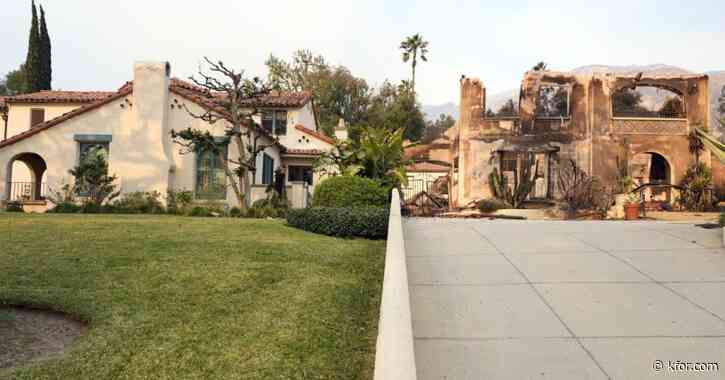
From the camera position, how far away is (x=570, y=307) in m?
4.50

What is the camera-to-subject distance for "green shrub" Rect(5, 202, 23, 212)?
18.4 metres

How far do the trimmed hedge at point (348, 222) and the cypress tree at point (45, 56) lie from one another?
3137cm

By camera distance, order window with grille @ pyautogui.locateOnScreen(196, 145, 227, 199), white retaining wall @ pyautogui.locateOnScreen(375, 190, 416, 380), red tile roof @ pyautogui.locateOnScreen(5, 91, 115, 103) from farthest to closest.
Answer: red tile roof @ pyautogui.locateOnScreen(5, 91, 115, 103) < window with grille @ pyautogui.locateOnScreen(196, 145, 227, 199) < white retaining wall @ pyautogui.locateOnScreen(375, 190, 416, 380)

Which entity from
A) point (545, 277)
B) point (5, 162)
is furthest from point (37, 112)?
point (545, 277)

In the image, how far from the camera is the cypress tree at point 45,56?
33406 millimetres

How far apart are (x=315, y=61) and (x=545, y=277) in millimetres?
42802

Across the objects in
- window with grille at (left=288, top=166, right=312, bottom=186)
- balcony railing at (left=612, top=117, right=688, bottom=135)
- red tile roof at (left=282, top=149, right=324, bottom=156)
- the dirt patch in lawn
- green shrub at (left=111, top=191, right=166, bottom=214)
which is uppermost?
balcony railing at (left=612, top=117, right=688, bottom=135)

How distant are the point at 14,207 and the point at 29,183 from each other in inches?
130

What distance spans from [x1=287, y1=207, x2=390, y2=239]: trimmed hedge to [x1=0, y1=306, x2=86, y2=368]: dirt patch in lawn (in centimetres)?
633

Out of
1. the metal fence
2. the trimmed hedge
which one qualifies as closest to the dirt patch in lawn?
the trimmed hedge

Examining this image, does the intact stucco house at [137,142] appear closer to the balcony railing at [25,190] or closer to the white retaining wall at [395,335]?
the balcony railing at [25,190]

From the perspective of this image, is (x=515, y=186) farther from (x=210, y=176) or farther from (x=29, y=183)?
(x=29, y=183)

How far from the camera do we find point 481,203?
17.6 meters

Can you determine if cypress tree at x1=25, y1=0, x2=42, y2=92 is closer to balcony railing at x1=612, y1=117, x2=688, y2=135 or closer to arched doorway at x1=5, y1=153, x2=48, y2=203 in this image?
arched doorway at x1=5, y1=153, x2=48, y2=203
